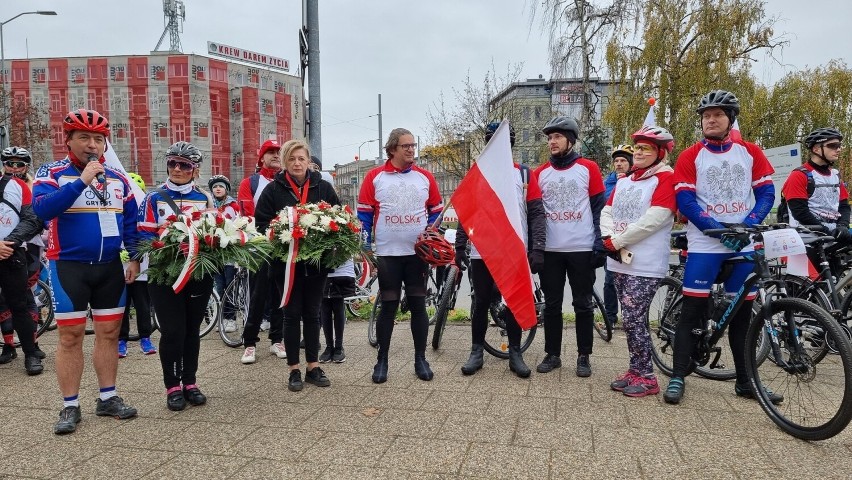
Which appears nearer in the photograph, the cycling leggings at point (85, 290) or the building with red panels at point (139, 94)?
the cycling leggings at point (85, 290)

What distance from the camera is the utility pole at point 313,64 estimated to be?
8.38 metres

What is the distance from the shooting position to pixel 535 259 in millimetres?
4758

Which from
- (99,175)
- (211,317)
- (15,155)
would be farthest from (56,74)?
(99,175)

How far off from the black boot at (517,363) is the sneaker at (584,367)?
1.49 feet

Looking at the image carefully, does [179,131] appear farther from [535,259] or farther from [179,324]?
[535,259]

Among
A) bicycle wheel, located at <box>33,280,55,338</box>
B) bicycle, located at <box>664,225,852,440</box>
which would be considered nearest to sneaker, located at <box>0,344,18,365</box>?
bicycle wheel, located at <box>33,280,55,338</box>

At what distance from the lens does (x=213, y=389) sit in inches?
185

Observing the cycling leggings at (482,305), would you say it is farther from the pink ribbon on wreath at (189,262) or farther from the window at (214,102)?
the window at (214,102)

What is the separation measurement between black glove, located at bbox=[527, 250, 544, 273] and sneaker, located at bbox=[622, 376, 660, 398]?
46.4 inches

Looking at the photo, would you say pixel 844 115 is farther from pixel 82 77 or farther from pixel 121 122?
pixel 82 77

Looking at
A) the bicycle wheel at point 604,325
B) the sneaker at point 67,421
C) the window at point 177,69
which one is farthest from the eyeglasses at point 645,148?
the window at point 177,69

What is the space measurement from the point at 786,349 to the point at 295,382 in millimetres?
3625

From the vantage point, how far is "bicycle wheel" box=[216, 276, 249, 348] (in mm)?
6480

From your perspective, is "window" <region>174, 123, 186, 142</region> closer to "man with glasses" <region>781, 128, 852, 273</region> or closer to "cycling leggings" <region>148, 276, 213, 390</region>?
"cycling leggings" <region>148, 276, 213, 390</region>
